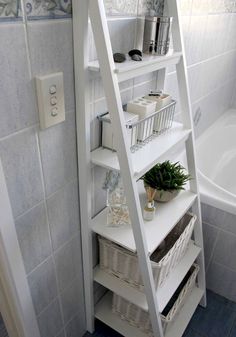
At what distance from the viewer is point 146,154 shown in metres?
0.86

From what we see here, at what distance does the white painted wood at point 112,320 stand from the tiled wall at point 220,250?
49 cm

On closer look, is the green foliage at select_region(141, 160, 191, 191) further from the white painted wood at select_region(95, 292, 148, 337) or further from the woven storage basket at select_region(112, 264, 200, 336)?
the white painted wood at select_region(95, 292, 148, 337)

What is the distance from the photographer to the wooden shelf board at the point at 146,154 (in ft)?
2.64

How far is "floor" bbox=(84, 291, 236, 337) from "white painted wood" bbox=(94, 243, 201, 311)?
0.39m

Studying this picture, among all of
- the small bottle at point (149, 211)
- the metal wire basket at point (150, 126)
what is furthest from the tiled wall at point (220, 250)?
the metal wire basket at point (150, 126)

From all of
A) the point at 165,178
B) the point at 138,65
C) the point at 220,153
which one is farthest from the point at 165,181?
the point at 220,153

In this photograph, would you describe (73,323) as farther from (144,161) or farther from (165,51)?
(165,51)

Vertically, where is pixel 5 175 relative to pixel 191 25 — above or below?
below

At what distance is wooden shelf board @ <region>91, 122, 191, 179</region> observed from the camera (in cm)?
80

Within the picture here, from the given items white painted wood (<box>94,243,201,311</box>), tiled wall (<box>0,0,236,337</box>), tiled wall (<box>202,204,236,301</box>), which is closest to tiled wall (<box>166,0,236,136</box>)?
tiled wall (<box>0,0,236,337</box>)

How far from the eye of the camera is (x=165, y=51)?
85 centimetres

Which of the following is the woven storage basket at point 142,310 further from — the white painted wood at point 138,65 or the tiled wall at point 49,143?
the white painted wood at point 138,65

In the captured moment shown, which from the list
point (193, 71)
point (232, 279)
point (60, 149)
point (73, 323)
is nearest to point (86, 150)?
point (60, 149)

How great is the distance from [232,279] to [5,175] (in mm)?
1267
